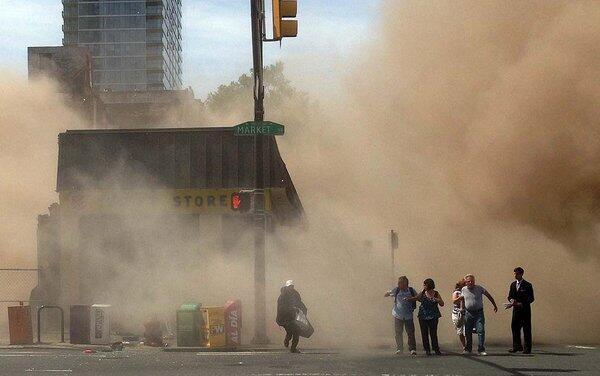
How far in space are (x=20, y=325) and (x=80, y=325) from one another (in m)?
1.26

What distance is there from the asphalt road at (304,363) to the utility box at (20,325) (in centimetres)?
298

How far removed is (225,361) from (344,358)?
199 cm

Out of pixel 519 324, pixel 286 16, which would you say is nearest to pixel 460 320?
pixel 519 324

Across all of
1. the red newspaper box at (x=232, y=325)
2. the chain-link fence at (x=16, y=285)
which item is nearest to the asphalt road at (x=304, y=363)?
the red newspaper box at (x=232, y=325)

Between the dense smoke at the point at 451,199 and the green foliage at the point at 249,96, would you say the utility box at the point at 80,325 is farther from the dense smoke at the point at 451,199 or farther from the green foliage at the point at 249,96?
the green foliage at the point at 249,96

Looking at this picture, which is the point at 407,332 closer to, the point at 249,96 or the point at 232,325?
the point at 232,325

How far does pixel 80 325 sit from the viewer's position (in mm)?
25266

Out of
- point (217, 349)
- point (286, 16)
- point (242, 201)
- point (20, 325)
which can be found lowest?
point (217, 349)

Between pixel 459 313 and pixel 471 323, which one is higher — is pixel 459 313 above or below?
above

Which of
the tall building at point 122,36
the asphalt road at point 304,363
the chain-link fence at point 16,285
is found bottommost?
the asphalt road at point 304,363

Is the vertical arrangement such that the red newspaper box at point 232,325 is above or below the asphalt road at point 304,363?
above

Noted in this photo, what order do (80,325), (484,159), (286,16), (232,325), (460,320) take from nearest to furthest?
1. (286,16)
2. (460,320)
3. (232,325)
4. (80,325)
5. (484,159)

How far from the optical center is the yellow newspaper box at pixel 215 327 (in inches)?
941

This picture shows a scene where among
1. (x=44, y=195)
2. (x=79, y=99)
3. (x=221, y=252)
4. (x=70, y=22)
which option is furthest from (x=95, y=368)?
(x=70, y=22)
